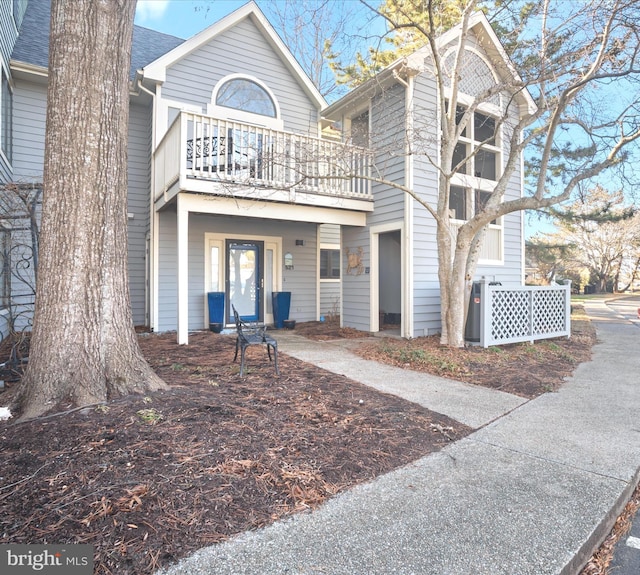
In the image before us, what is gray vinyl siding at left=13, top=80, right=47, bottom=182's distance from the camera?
8227mm

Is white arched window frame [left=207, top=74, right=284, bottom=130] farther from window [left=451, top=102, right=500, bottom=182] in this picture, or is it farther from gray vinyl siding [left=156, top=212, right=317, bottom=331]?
window [left=451, top=102, right=500, bottom=182]

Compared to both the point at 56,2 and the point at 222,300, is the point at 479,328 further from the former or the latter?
the point at 56,2

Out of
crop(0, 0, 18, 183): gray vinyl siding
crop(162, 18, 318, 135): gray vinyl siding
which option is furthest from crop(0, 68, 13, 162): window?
crop(162, 18, 318, 135): gray vinyl siding

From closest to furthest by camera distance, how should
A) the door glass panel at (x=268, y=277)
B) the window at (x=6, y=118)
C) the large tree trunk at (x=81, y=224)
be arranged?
1. the large tree trunk at (x=81, y=224)
2. the window at (x=6, y=118)
3. the door glass panel at (x=268, y=277)

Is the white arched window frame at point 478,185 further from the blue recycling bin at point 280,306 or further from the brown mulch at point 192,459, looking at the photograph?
the brown mulch at point 192,459

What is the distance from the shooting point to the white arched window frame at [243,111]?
9406 mm

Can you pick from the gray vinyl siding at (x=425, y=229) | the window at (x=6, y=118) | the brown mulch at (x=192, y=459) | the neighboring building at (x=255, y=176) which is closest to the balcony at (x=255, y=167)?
the neighboring building at (x=255, y=176)

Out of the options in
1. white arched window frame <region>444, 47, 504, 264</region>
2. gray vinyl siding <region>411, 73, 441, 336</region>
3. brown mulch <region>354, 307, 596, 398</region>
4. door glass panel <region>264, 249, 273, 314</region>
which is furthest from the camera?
door glass panel <region>264, 249, 273, 314</region>

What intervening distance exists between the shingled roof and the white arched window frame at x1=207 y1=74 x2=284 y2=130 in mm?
1949

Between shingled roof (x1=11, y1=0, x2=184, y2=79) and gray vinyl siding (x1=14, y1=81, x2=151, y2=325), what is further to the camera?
gray vinyl siding (x1=14, y1=81, x2=151, y2=325)

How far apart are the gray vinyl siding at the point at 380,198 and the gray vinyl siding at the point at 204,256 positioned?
4.62 feet

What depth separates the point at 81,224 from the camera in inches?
130

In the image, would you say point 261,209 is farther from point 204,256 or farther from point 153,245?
point 153,245

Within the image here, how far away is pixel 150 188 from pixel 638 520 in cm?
962
